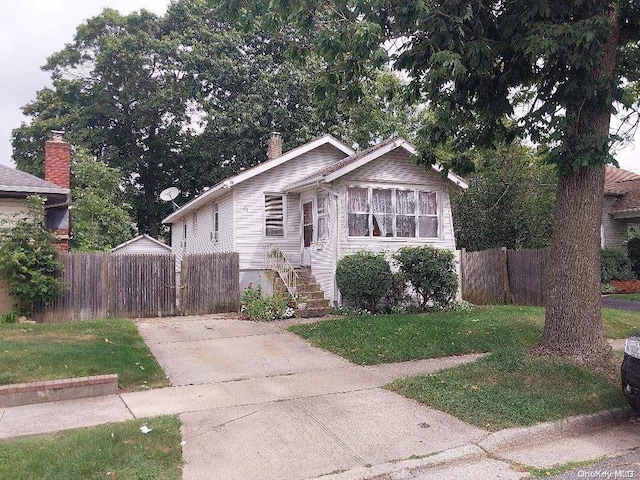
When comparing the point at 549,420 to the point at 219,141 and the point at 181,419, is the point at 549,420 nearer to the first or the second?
the point at 181,419

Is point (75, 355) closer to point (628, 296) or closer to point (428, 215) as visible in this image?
point (428, 215)

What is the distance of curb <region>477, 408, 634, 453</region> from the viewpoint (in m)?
5.25

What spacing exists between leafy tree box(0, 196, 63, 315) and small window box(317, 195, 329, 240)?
6.90 meters

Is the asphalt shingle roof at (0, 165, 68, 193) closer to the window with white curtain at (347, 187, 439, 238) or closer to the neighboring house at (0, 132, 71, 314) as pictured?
the neighboring house at (0, 132, 71, 314)

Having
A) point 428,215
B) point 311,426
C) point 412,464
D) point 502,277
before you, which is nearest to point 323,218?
point 428,215

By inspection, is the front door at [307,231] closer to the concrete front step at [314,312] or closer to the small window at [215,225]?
the concrete front step at [314,312]

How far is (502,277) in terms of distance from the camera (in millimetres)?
16703

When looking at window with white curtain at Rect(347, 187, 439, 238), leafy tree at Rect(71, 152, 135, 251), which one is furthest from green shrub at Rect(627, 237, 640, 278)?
leafy tree at Rect(71, 152, 135, 251)

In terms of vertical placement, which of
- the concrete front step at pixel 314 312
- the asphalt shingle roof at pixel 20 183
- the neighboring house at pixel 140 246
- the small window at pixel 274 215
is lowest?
the concrete front step at pixel 314 312

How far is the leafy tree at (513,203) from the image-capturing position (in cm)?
1989

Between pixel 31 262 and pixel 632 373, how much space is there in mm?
11634

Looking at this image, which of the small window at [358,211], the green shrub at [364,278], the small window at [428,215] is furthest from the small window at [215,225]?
the small window at [428,215]

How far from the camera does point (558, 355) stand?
24.2 ft

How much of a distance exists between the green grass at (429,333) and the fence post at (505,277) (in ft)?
11.3
